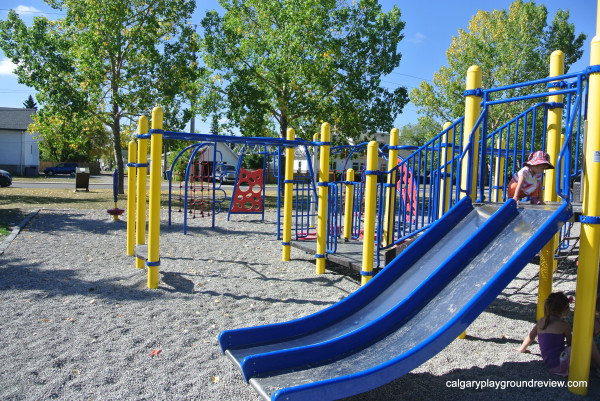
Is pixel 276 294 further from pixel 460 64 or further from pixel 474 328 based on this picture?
pixel 460 64

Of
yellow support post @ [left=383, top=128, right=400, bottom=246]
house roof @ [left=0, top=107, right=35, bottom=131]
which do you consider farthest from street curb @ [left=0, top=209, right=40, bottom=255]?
house roof @ [left=0, top=107, right=35, bottom=131]

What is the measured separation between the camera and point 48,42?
1748 cm

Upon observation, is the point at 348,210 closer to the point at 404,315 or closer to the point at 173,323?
the point at 173,323

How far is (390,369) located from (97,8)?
19.5 meters

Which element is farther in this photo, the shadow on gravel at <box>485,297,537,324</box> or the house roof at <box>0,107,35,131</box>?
the house roof at <box>0,107,35,131</box>

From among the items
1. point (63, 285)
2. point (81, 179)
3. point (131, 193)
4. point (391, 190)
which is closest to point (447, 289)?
point (391, 190)

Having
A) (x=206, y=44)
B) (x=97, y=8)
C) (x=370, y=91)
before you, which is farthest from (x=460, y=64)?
(x=97, y=8)

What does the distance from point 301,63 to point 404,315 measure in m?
15.7

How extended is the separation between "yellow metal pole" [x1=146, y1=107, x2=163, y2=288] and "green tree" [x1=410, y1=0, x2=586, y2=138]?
74.9ft

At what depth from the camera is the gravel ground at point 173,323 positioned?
342 cm

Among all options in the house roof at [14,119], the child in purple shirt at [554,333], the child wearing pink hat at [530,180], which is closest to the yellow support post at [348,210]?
the child wearing pink hat at [530,180]

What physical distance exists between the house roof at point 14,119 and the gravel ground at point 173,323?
140ft

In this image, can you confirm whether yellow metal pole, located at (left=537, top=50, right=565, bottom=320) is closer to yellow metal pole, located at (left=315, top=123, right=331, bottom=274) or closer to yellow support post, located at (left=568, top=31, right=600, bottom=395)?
yellow support post, located at (left=568, top=31, right=600, bottom=395)

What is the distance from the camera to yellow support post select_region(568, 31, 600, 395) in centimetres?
339
